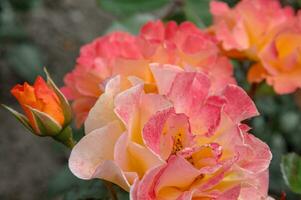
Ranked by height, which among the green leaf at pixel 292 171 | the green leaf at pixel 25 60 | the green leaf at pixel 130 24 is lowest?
the green leaf at pixel 25 60

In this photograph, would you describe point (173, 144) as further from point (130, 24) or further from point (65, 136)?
point (130, 24)

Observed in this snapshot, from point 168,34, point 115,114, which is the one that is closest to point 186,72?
point 115,114

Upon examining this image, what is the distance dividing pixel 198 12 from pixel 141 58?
1.33 ft

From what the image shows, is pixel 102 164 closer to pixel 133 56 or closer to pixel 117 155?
pixel 117 155

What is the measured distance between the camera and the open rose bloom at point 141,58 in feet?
2.40

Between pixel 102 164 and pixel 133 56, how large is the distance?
21cm

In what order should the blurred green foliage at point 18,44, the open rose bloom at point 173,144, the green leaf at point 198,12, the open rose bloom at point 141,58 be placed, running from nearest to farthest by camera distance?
1. the open rose bloom at point 173,144
2. the open rose bloom at point 141,58
3. the green leaf at point 198,12
4. the blurred green foliage at point 18,44

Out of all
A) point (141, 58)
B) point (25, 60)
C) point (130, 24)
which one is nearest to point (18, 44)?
point (25, 60)

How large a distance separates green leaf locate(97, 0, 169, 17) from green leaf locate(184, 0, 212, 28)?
0.04 meters

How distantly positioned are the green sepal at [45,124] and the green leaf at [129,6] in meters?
0.53

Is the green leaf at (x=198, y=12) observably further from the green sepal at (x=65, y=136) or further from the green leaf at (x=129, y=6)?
the green sepal at (x=65, y=136)

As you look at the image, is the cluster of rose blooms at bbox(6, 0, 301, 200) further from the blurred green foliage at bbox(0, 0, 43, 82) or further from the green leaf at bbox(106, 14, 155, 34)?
the blurred green foliage at bbox(0, 0, 43, 82)

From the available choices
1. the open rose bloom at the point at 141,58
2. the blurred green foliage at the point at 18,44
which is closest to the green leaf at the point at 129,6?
the open rose bloom at the point at 141,58

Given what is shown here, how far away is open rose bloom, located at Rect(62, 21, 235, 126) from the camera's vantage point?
0.73 m
